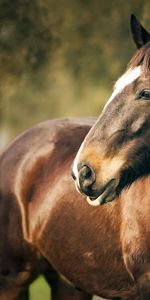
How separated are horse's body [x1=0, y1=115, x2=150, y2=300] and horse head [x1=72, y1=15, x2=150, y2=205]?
1.72 ft

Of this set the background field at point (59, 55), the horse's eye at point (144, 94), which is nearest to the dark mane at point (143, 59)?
the horse's eye at point (144, 94)

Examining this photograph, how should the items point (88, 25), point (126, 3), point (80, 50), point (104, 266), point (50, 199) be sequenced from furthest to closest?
point (80, 50) → point (88, 25) → point (126, 3) → point (50, 199) → point (104, 266)

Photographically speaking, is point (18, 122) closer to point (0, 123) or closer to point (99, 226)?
point (0, 123)

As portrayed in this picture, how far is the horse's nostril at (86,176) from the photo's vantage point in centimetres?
345

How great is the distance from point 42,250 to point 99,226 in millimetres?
667

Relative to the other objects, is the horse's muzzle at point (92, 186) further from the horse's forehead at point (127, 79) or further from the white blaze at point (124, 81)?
the horse's forehead at point (127, 79)

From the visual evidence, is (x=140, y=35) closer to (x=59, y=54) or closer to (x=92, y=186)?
(x=92, y=186)

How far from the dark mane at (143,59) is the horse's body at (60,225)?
0.79 meters

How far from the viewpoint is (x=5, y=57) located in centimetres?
1869

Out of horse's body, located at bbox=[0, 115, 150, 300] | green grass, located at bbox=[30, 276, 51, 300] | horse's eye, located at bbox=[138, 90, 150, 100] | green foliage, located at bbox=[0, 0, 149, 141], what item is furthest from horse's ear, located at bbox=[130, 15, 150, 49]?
green foliage, located at bbox=[0, 0, 149, 141]

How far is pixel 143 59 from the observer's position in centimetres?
351

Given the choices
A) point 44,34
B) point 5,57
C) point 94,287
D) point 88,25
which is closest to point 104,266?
point 94,287

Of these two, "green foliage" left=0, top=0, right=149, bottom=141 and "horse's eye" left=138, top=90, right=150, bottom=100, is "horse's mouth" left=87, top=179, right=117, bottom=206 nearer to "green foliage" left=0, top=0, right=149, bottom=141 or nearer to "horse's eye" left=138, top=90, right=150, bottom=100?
"horse's eye" left=138, top=90, right=150, bottom=100

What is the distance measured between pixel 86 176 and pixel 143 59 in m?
0.67
